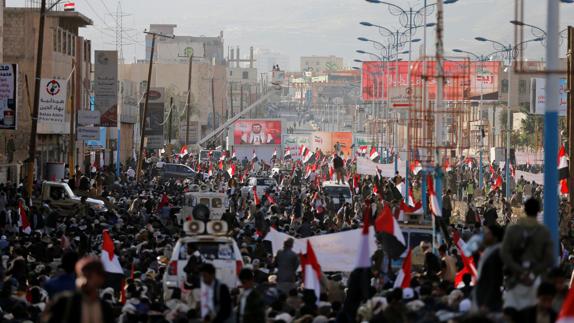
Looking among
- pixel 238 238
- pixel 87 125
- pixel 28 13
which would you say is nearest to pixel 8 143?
pixel 87 125

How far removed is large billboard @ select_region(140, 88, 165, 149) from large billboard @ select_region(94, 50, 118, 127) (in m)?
8.61

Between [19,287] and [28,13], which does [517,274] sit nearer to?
[19,287]

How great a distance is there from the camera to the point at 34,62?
66.8 m

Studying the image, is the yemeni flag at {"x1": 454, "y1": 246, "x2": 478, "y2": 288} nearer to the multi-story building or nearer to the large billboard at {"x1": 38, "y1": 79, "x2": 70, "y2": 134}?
the large billboard at {"x1": 38, "y1": 79, "x2": 70, "y2": 134}

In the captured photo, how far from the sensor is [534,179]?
55.2 meters

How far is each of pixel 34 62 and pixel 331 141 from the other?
57.6 metres

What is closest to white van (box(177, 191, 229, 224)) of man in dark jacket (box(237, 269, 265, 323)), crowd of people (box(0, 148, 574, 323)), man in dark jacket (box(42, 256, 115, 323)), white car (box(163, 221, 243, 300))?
crowd of people (box(0, 148, 574, 323))

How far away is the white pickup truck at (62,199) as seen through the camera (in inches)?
1613

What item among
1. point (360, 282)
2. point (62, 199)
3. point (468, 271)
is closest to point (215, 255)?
point (468, 271)

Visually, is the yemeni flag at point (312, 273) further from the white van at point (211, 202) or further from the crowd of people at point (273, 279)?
the white van at point (211, 202)

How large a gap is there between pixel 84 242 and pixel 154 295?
24.1 feet

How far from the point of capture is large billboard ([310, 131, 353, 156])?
122 meters

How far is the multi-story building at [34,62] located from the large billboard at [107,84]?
113 centimetres

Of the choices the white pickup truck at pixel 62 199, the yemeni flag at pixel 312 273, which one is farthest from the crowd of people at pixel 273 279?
the white pickup truck at pixel 62 199
